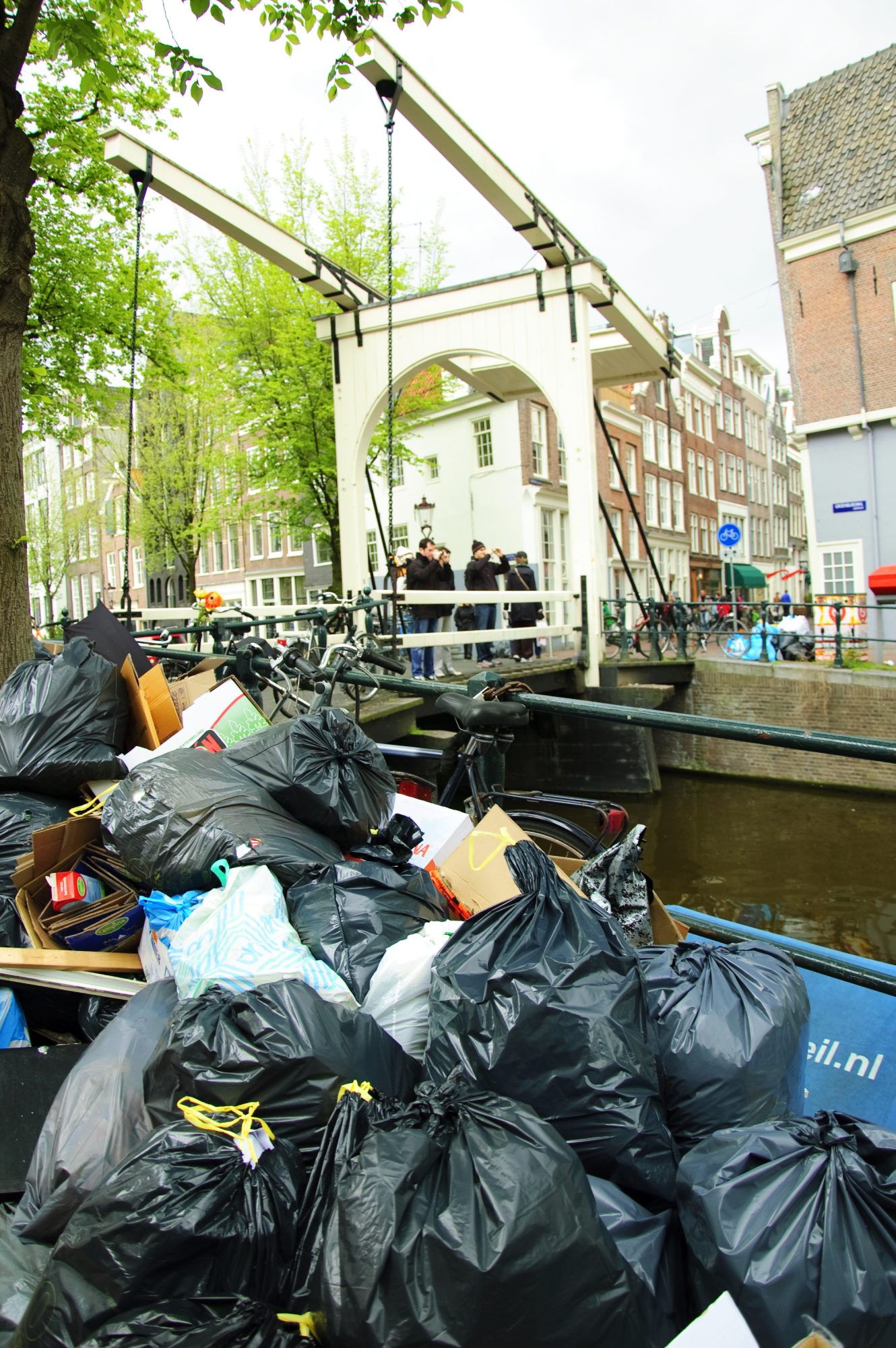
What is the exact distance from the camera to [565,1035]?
133 cm

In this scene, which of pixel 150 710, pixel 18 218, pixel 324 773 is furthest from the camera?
pixel 18 218

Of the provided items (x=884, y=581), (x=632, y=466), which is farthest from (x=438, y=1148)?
(x=632, y=466)

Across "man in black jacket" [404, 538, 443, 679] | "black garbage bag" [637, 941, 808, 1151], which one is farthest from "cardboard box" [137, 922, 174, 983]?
"man in black jacket" [404, 538, 443, 679]

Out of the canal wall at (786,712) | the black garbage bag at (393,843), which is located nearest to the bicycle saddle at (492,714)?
the black garbage bag at (393,843)

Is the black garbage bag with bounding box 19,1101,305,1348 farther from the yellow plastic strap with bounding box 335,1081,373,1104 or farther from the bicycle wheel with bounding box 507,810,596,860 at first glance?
the bicycle wheel with bounding box 507,810,596,860

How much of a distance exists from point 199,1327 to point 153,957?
1.09 m

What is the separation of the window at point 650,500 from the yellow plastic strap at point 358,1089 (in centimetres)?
3100

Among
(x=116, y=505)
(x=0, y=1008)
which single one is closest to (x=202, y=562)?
(x=116, y=505)

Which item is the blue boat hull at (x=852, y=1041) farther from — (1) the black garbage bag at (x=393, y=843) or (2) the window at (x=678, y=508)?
(2) the window at (x=678, y=508)

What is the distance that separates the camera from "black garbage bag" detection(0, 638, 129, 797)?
2684 mm

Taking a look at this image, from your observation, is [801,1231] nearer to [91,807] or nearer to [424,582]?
[91,807]

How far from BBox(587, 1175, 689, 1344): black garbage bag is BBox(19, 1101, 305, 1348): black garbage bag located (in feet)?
1.38

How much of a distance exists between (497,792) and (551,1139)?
217cm

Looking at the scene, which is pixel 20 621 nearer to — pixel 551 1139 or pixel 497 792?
pixel 497 792
